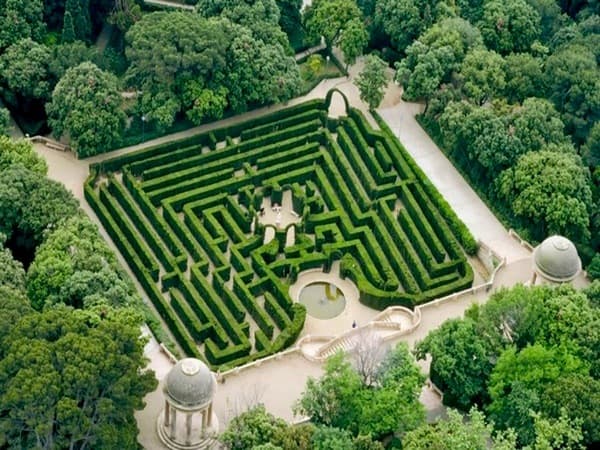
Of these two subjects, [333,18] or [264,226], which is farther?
[333,18]

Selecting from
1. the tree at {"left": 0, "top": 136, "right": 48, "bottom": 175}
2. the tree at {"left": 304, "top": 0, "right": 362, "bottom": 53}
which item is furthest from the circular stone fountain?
the tree at {"left": 304, "top": 0, "right": 362, "bottom": 53}

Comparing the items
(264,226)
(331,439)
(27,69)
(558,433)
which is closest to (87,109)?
(27,69)

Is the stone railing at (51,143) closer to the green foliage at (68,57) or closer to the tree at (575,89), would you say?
the green foliage at (68,57)

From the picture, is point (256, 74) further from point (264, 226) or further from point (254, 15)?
point (264, 226)

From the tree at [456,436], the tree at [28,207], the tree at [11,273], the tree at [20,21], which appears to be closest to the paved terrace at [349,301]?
the tree at [28,207]

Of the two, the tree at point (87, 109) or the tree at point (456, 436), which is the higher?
the tree at point (87, 109)
